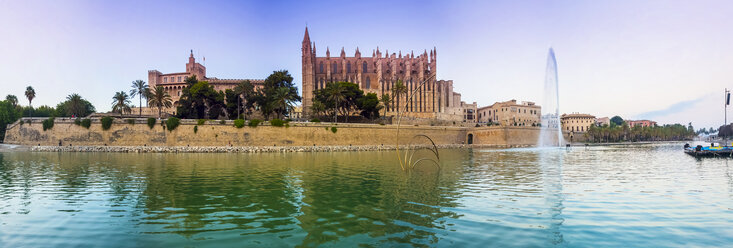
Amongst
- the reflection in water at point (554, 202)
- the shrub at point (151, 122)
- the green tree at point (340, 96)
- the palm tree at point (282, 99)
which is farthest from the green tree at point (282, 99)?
the reflection in water at point (554, 202)

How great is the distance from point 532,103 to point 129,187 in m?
105

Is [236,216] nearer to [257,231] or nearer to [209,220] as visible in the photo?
[209,220]

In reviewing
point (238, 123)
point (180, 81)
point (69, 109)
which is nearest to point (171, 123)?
point (238, 123)

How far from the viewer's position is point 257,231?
28.8ft

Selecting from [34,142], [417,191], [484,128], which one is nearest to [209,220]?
[417,191]

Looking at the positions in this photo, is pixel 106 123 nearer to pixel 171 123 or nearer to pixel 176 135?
pixel 171 123

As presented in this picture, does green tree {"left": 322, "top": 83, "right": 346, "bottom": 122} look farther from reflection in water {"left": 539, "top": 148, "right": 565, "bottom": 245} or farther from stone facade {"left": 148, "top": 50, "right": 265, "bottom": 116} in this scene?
reflection in water {"left": 539, "top": 148, "right": 565, "bottom": 245}

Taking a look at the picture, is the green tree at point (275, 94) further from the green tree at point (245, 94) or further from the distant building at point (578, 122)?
the distant building at point (578, 122)

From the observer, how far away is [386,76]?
9669cm

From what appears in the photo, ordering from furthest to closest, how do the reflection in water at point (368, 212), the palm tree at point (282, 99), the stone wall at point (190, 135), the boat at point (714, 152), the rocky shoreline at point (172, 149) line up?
the palm tree at point (282, 99), the stone wall at point (190, 135), the rocky shoreline at point (172, 149), the boat at point (714, 152), the reflection in water at point (368, 212)

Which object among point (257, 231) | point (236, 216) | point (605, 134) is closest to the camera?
point (257, 231)

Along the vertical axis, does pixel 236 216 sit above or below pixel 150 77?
below

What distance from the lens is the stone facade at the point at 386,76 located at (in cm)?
9231

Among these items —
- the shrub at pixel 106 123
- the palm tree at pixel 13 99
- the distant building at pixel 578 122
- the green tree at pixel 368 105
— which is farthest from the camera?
the distant building at pixel 578 122
